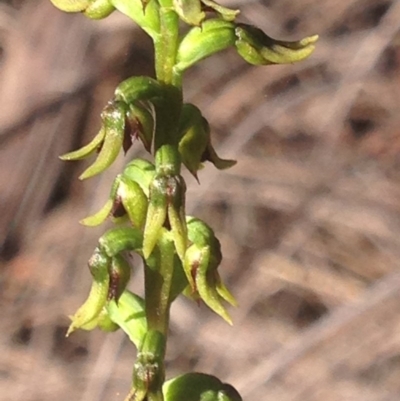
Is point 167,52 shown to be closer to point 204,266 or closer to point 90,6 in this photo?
point 90,6

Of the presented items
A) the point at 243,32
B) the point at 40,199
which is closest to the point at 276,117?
the point at 40,199

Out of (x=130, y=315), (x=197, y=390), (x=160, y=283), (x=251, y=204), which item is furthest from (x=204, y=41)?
(x=251, y=204)

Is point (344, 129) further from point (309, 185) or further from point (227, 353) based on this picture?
point (227, 353)

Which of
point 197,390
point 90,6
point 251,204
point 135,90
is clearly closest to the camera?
point 135,90

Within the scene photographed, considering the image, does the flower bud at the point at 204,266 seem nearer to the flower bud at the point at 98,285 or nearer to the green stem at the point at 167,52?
the flower bud at the point at 98,285

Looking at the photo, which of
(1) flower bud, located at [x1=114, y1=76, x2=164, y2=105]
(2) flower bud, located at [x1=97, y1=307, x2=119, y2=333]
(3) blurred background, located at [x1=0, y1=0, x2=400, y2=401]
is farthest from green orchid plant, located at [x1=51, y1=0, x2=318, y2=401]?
(3) blurred background, located at [x1=0, y1=0, x2=400, y2=401]

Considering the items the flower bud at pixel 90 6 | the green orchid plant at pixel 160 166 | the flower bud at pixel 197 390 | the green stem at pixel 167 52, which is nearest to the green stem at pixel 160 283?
the green orchid plant at pixel 160 166

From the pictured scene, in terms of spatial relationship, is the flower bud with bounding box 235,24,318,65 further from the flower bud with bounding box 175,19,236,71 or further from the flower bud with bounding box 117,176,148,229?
the flower bud with bounding box 117,176,148,229
